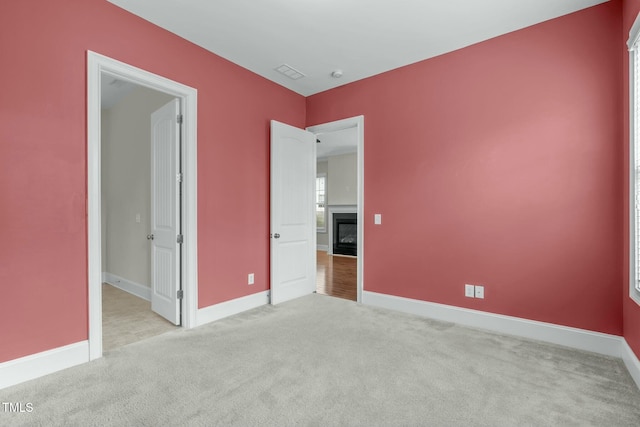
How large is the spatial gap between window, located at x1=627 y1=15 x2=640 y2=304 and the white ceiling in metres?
0.71

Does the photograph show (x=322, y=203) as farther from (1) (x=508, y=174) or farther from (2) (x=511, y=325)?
(2) (x=511, y=325)

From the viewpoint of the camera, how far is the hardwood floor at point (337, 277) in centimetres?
441

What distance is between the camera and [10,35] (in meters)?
1.99

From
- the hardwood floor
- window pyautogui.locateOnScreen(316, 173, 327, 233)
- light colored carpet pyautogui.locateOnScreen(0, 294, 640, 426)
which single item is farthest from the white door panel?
window pyautogui.locateOnScreen(316, 173, 327, 233)

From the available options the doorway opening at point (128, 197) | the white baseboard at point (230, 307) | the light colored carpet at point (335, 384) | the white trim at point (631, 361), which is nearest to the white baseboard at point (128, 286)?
the doorway opening at point (128, 197)

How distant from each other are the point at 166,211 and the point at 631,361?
413cm

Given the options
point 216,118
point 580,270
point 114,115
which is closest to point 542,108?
point 580,270

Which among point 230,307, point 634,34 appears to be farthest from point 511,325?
point 230,307

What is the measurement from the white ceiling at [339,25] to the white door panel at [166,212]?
0.82 meters

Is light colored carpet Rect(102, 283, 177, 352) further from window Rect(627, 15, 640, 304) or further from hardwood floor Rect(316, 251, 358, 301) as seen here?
window Rect(627, 15, 640, 304)

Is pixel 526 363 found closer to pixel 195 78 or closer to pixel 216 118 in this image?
pixel 216 118

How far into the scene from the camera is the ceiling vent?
357 cm

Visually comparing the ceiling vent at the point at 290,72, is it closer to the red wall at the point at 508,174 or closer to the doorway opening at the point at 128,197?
the red wall at the point at 508,174

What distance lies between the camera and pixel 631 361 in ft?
7.04
